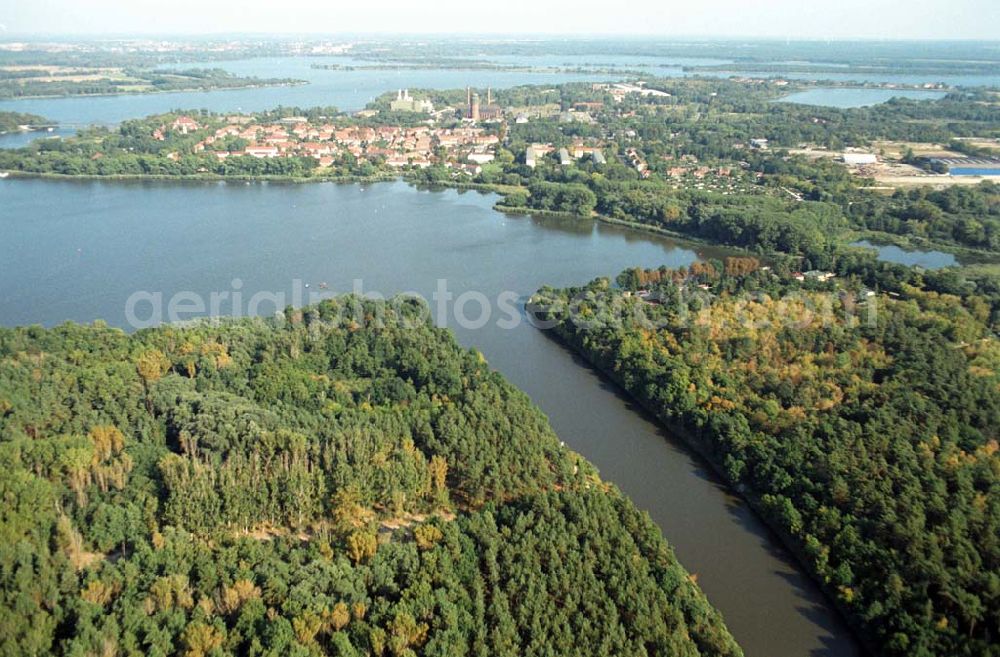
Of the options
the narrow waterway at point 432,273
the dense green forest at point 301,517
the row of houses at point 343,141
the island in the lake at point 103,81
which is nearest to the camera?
the dense green forest at point 301,517

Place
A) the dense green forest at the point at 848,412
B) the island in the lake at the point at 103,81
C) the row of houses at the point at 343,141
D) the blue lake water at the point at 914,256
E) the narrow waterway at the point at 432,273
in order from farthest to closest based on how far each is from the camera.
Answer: the island in the lake at the point at 103,81 < the row of houses at the point at 343,141 < the blue lake water at the point at 914,256 < the narrow waterway at the point at 432,273 < the dense green forest at the point at 848,412

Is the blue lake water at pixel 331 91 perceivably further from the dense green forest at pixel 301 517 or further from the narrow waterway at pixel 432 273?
the dense green forest at pixel 301 517

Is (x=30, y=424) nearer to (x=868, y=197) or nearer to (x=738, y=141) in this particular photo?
(x=868, y=197)

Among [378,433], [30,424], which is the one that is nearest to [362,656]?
[378,433]

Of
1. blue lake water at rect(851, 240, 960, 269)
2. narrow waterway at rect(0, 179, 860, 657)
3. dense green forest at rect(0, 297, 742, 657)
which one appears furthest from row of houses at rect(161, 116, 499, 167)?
dense green forest at rect(0, 297, 742, 657)

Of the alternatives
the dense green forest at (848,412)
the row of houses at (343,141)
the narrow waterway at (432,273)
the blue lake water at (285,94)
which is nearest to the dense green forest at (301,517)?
the narrow waterway at (432,273)

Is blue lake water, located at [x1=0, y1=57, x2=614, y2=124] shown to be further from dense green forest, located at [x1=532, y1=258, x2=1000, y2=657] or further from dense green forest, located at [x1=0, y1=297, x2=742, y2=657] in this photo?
dense green forest, located at [x1=532, y1=258, x2=1000, y2=657]
